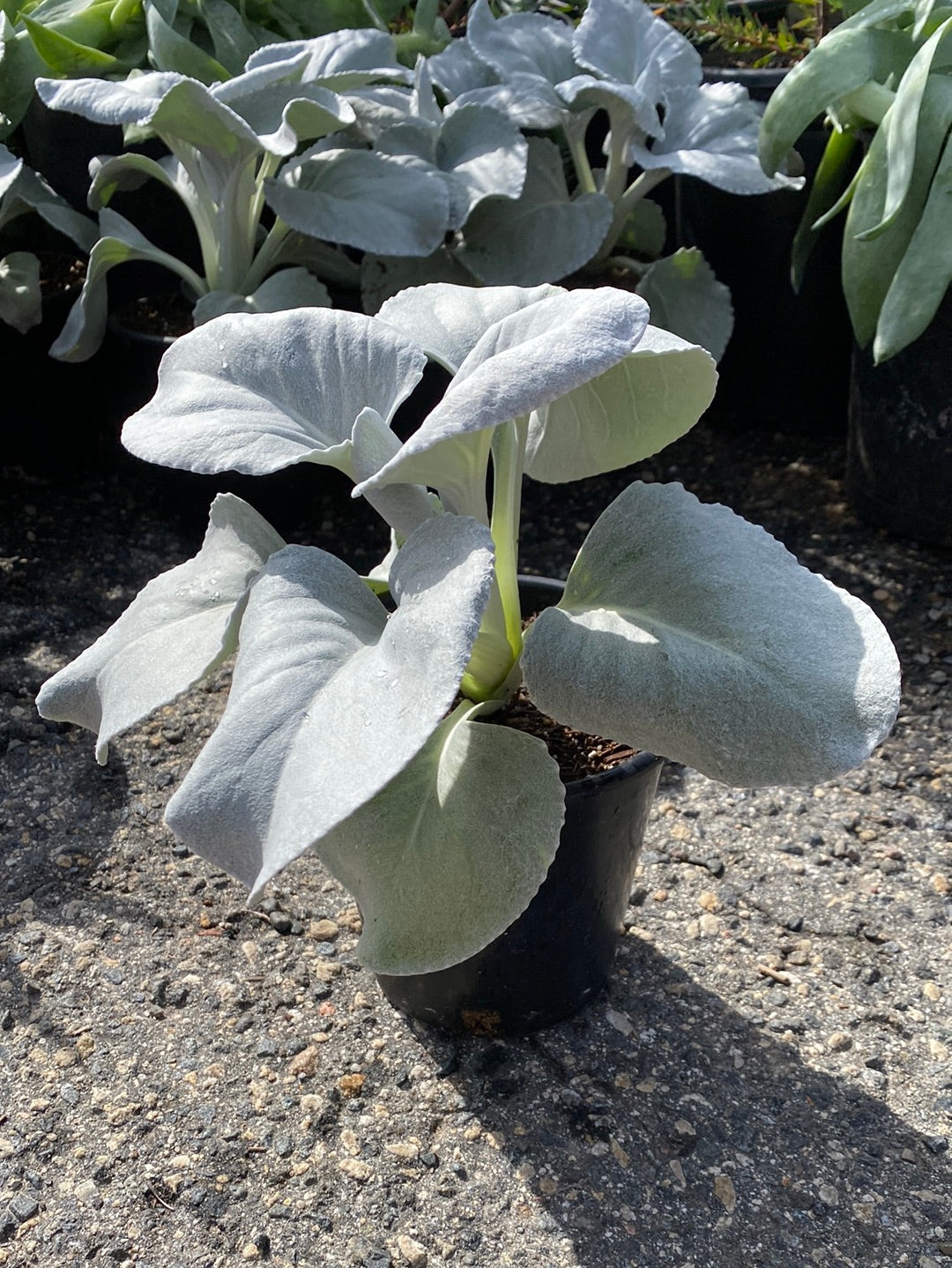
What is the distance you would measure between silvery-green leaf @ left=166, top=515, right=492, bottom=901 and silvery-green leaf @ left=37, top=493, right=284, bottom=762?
0.10 meters

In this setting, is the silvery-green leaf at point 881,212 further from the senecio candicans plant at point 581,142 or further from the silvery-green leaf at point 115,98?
the silvery-green leaf at point 115,98

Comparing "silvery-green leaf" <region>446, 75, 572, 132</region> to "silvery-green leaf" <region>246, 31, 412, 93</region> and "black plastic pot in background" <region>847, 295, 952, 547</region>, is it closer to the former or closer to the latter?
"silvery-green leaf" <region>246, 31, 412, 93</region>

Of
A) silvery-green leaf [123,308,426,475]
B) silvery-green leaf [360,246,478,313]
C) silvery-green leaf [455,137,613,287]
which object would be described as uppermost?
silvery-green leaf [123,308,426,475]

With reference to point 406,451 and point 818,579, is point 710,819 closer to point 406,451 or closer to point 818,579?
point 818,579

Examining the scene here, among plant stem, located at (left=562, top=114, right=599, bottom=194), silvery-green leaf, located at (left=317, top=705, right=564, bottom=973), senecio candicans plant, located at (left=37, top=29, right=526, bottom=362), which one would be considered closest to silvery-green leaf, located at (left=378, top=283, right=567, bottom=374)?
silvery-green leaf, located at (left=317, top=705, right=564, bottom=973)

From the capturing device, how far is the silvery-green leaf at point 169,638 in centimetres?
92

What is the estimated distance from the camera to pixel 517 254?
6.39 feet

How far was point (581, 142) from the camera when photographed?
2.08m

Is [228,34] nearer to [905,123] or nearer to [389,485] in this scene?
[905,123]

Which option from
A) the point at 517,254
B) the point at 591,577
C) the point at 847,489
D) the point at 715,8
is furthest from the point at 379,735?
the point at 715,8

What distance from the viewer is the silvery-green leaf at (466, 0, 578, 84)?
6.54 ft

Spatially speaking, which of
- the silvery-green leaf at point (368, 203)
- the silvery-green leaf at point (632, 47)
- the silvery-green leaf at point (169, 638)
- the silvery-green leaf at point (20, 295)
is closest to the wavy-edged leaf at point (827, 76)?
the silvery-green leaf at point (632, 47)

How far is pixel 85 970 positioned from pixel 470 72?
5.19ft

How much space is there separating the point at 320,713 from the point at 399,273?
4.43 feet
